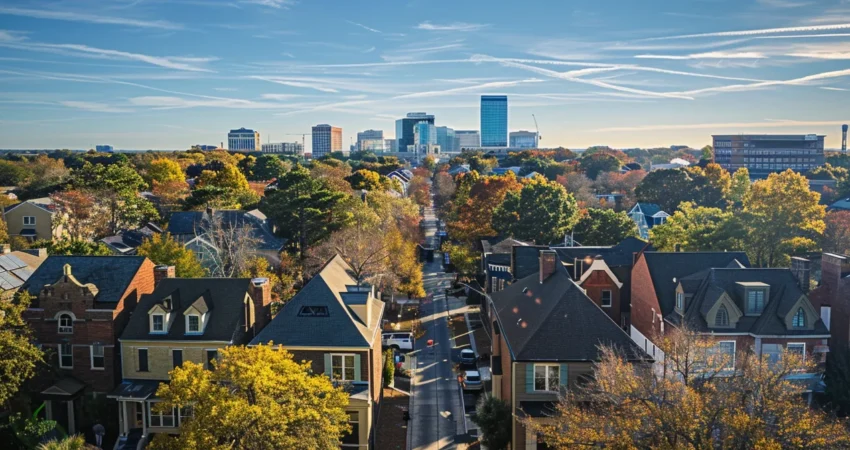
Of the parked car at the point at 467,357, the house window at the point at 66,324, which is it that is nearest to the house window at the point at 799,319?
the parked car at the point at 467,357

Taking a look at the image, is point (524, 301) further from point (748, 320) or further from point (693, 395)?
point (693, 395)

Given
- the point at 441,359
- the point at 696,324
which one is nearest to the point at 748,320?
the point at 696,324

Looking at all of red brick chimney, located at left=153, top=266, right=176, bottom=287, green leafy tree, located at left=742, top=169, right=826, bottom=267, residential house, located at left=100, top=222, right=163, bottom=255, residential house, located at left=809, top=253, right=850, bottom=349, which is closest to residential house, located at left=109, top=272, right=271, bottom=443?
red brick chimney, located at left=153, top=266, right=176, bottom=287

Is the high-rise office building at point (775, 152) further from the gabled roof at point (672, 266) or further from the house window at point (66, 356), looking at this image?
the house window at point (66, 356)

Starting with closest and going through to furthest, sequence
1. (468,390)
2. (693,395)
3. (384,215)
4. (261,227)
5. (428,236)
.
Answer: (693,395) → (468,390) → (261,227) → (384,215) → (428,236)

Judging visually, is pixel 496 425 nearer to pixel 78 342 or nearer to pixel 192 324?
pixel 192 324

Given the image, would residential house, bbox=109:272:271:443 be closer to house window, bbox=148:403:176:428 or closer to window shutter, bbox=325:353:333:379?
house window, bbox=148:403:176:428

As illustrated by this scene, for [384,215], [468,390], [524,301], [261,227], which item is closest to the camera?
[524,301]
